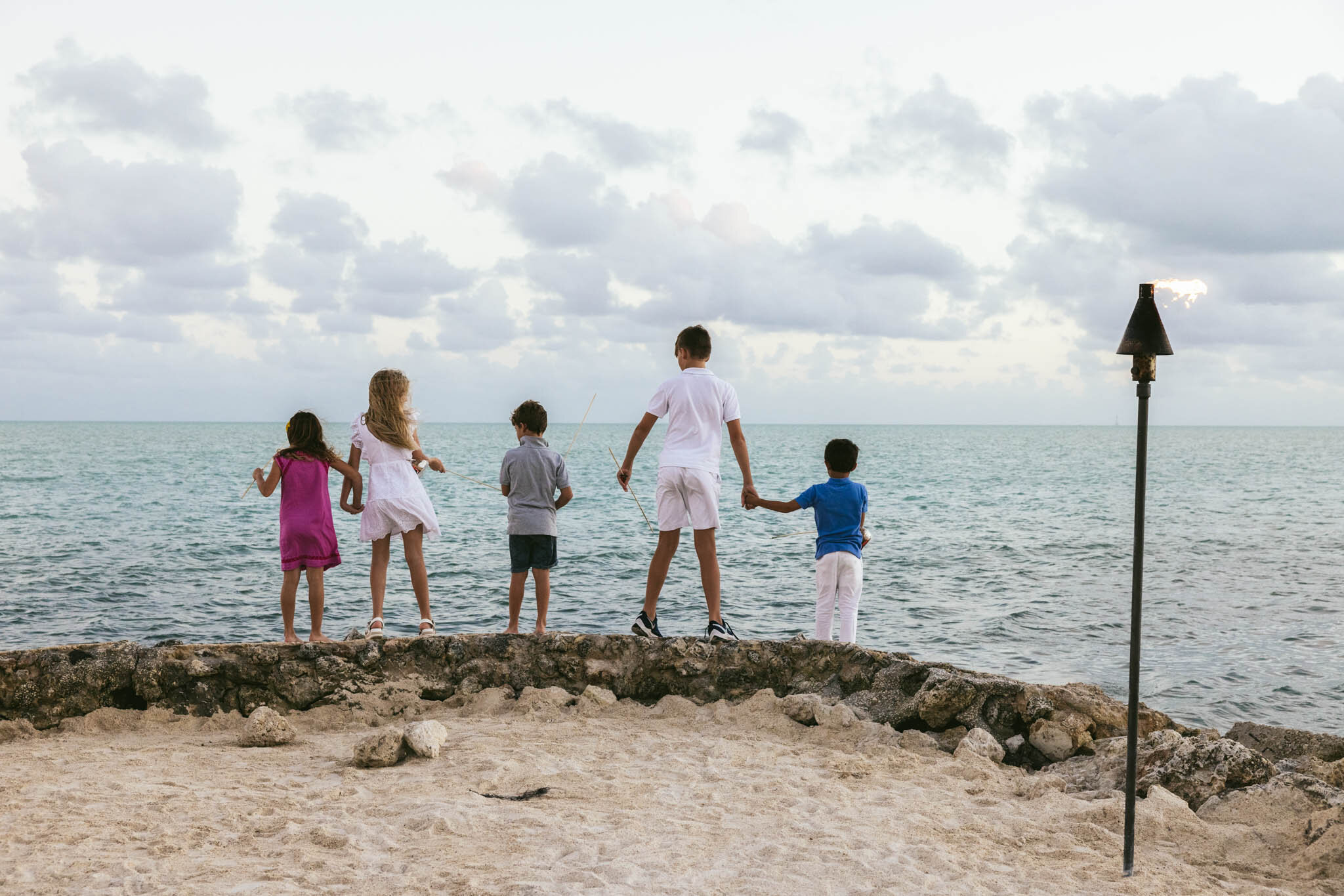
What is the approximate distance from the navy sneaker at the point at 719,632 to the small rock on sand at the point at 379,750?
2.10 meters

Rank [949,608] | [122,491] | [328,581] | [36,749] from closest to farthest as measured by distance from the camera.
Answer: [36,749] → [949,608] → [328,581] → [122,491]

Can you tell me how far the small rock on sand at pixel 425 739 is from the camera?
4.58m

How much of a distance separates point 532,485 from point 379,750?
2267 mm

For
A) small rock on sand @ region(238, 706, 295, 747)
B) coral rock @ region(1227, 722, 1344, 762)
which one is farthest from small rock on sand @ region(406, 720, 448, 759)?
coral rock @ region(1227, 722, 1344, 762)

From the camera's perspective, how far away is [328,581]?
1430 centimetres

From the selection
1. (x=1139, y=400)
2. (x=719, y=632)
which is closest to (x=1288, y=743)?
(x=1139, y=400)

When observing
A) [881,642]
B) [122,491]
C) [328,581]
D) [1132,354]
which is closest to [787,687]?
[1132,354]

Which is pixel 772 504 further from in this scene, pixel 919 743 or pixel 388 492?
pixel 388 492

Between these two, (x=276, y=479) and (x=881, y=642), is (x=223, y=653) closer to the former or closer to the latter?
(x=276, y=479)

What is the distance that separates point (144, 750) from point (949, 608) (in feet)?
36.1

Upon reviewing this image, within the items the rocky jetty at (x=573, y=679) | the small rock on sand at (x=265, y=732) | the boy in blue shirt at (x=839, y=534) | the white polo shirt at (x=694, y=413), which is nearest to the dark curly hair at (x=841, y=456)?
the boy in blue shirt at (x=839, y=534)

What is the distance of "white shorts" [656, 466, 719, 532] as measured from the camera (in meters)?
5.81

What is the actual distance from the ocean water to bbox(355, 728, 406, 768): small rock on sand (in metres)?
6.26

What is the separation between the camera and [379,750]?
177 inches
